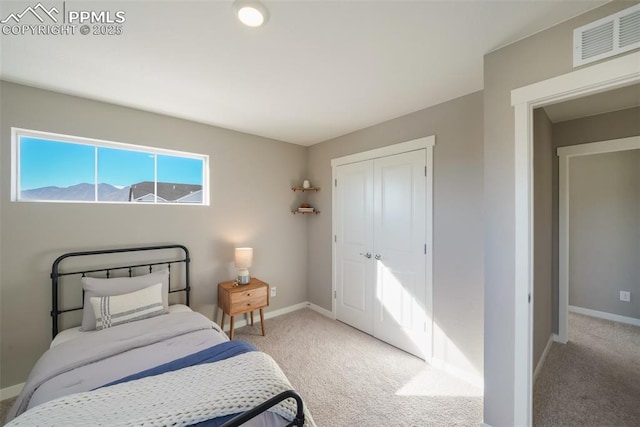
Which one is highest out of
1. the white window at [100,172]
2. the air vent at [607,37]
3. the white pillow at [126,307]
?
the air vent at [607,37]

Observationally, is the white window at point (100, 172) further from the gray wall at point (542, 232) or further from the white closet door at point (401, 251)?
the gray wall at point (542, 232)

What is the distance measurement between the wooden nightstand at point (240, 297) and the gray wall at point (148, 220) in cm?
21

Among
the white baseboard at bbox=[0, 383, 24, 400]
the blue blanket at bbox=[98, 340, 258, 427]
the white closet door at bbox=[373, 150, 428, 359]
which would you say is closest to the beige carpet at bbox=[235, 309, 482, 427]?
the white closet door at bbox=[373, 150, 428, 359]

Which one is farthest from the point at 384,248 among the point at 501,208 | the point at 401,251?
the point at 501,208

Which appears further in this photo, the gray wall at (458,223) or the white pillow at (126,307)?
the gray wall at (458,223)

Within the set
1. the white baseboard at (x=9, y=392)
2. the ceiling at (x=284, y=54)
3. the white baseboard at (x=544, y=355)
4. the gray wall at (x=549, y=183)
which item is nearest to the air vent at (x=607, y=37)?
the ceiling at (x=284, y=54)

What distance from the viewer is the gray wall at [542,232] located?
2129 millimetres

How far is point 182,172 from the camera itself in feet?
9.66

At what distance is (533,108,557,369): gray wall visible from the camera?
2129 millimetres

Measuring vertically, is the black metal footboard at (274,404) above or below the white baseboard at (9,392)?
above

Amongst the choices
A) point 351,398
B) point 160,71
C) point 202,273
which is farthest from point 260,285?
point 160,71

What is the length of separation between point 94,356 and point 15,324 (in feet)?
3.88

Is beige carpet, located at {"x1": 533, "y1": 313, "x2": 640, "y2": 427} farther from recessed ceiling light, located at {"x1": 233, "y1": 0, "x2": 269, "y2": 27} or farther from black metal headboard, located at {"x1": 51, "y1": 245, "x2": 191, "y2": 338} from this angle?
black metal headboard, located at {"x1": 51, "y1": 245, "x2": 191, "y2": 338}

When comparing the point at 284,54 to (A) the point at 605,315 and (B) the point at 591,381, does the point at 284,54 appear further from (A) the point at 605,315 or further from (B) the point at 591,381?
(A) the point at 605,315
